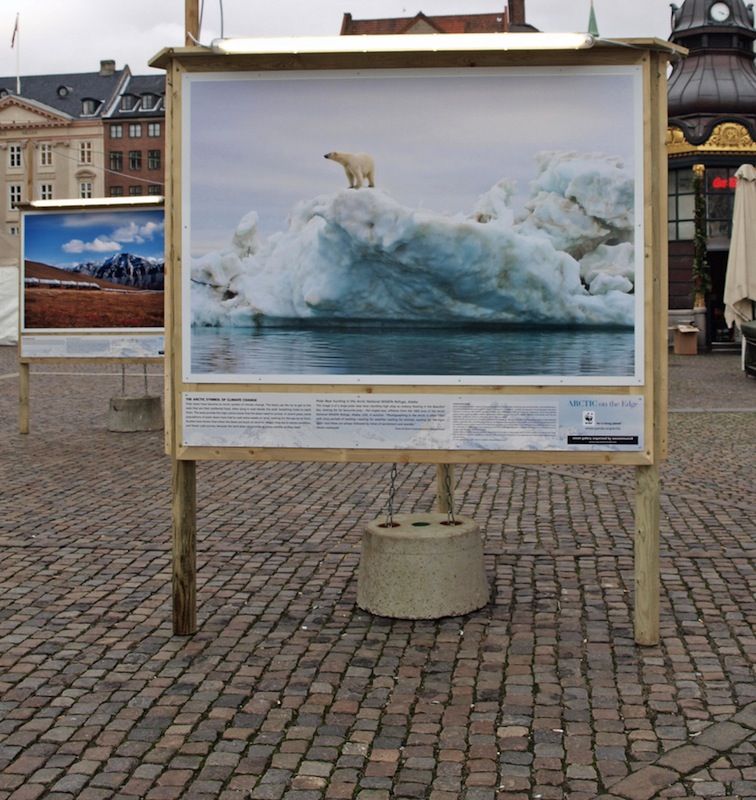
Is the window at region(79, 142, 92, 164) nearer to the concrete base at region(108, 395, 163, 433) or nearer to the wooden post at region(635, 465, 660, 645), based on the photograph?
the concrete base at region(108, 395, 163, 433)

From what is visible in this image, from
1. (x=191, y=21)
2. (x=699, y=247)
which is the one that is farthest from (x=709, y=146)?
(x=191, y=21)

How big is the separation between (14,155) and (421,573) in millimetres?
97084

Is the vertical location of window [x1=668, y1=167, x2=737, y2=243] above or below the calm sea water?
above

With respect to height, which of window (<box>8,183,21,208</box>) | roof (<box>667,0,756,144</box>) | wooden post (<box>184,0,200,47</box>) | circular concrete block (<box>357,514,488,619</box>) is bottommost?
circular concrete block (<box>357,514,488,619</box>)

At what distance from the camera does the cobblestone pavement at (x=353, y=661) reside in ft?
12.8

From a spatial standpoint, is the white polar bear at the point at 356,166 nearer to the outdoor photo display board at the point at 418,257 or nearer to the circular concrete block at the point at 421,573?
the outdoor photo display board at the point at 418,257

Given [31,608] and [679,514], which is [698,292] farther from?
[31,608]

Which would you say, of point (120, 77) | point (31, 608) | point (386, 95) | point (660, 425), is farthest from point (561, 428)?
point (120, 77)

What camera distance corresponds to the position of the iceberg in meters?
5.14

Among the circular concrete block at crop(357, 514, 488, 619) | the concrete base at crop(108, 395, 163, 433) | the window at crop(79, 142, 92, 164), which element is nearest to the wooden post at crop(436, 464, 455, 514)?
the circular concrete block at crop(357, 514, 488, 619)

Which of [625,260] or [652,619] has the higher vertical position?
[625,260]

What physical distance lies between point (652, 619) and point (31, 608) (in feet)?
9.96

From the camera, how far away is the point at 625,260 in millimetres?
5133

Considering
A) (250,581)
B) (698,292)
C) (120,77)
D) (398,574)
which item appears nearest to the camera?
(398,574)
